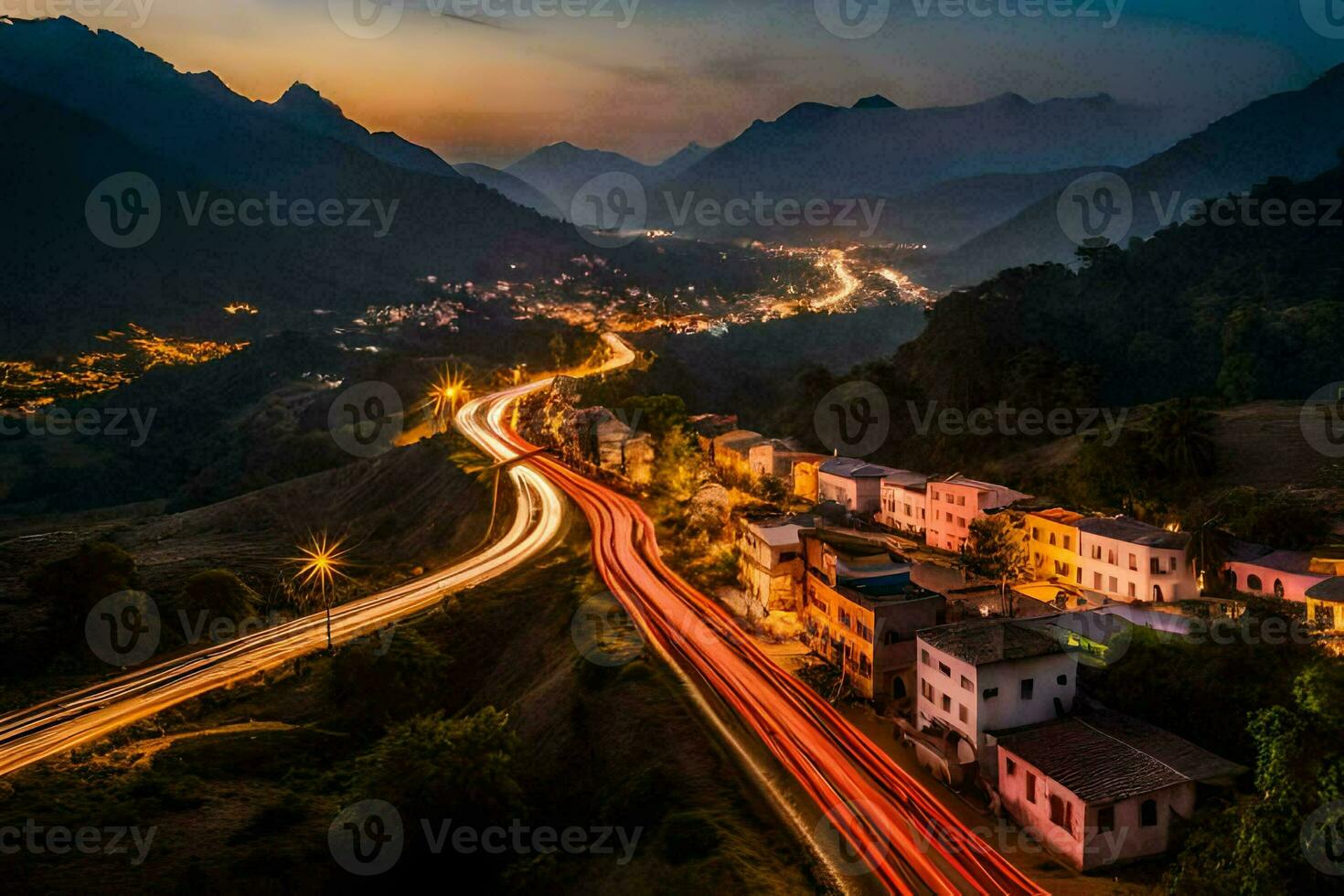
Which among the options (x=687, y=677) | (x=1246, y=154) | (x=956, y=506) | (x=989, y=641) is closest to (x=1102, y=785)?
(x=989, y=641)

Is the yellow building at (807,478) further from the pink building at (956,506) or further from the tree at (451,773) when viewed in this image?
the tree at (451,773)

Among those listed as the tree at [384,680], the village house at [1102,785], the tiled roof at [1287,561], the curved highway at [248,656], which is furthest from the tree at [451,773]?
the tiled roof at [1287,561]

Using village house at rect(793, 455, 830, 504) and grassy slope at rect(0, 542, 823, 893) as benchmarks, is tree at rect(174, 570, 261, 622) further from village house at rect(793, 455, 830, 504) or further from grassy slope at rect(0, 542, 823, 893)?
village house at rect(793, 455, 830, 504)

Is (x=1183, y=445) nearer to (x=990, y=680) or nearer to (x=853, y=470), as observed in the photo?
(x=853, y=470)

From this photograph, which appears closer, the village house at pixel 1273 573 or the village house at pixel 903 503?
the village house at pixel 1273 573

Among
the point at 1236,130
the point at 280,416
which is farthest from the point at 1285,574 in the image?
the point at 1236,130

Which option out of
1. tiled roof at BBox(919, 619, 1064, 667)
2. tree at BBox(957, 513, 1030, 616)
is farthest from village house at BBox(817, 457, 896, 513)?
tiled roof at BBox(919, 619, 1064, 667)

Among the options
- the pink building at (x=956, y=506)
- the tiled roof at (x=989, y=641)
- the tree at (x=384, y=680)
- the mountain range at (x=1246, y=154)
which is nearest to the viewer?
the tiled roof at (x=989, y=641)
